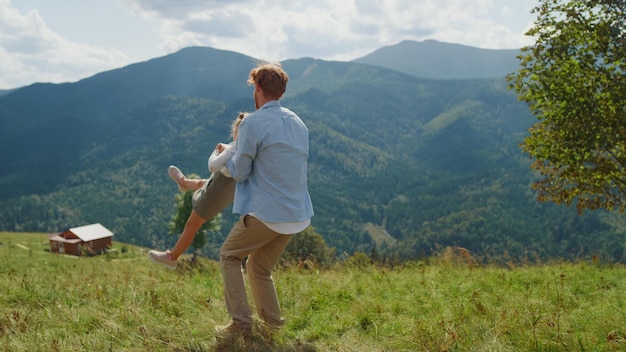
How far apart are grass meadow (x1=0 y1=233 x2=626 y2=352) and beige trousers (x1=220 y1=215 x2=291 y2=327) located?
0.88ft

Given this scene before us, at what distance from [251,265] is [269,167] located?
1.11 meters

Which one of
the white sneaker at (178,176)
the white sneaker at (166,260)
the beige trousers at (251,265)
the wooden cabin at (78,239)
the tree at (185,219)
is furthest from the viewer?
the wooden cabin at (78,239)

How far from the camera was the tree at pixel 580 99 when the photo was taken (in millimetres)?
10117

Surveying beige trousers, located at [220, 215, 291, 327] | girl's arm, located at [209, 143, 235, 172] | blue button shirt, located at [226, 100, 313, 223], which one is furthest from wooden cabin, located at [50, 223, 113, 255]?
blue button shirt, located at [226, 100, 313, 223]

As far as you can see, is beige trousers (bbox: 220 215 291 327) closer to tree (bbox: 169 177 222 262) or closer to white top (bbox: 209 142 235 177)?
white top (bbox: 209 142 235 177)

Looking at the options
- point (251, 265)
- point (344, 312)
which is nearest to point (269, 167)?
point (251, 265)

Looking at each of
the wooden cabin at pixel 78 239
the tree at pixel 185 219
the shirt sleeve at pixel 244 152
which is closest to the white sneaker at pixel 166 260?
the shirt sleeve at pixel 244 152

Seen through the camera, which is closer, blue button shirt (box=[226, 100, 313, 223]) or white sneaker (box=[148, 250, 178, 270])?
blue button shirt (box=[226, 100, 313, 223])

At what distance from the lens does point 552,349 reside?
3945mm

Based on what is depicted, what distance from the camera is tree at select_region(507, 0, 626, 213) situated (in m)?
10.1

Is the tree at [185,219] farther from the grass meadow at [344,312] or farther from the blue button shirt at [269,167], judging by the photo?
the blue button shirt at [269,167]

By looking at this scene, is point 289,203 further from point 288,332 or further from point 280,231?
point 288,332

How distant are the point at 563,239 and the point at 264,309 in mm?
190515

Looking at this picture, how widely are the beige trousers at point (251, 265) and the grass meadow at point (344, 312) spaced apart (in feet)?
0.88
